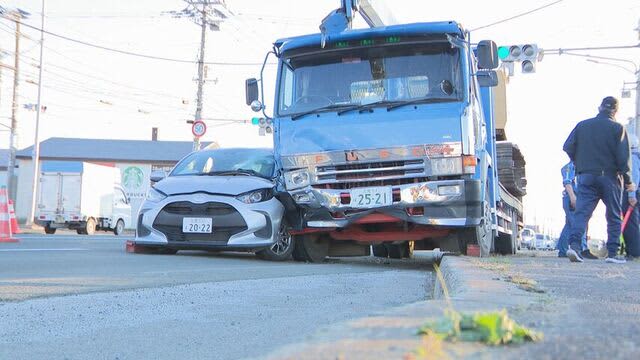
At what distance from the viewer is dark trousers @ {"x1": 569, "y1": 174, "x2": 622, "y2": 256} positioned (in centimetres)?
740

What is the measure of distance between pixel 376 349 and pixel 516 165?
1154 centimetres

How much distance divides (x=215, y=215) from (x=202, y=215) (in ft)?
0.60

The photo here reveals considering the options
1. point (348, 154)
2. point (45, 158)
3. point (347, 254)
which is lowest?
point (347, 254)

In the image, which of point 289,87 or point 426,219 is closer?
point 426,219

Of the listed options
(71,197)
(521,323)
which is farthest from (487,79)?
(71,197)

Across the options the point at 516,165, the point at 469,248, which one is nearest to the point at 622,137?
the point at 469,248

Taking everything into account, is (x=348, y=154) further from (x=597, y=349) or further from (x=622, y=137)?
(x=597, y=349)

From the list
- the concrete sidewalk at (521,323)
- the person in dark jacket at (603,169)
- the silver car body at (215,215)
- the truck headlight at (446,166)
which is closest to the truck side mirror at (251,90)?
the silver car body at (215,215)

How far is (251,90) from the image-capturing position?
8.92 meters

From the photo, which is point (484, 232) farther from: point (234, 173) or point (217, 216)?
point (234, 173)

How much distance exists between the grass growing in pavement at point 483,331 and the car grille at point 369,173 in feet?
18.1

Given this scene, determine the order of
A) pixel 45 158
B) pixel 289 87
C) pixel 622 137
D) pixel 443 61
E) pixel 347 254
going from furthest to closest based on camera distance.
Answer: pixel 45 158 → pixel 347 254 → pixel 289 87 → pixel 443 61 → pixel 622 137

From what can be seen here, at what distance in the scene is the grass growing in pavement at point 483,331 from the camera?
182 cm

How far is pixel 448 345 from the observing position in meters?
1.75
